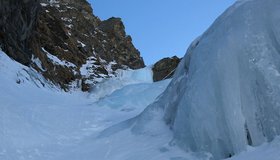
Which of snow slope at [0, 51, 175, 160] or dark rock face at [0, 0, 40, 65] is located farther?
dark rock face at [0, 0, 40, 65]

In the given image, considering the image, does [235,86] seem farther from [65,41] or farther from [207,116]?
[65,41]

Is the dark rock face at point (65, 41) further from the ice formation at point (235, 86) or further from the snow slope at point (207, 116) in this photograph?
the ice formation at point (235, 86)

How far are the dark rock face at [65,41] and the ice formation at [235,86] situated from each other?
480 inches

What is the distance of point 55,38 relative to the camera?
33.5 meters

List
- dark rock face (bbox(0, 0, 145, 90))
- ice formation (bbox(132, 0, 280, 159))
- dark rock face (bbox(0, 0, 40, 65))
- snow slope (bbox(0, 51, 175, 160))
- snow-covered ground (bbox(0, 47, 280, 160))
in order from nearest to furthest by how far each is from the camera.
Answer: ice formation (bbox(132, 0, 280, 159))
snow-covered ground (bbox(0, 47, 280, 160))
snow slope (bbox(0, 51, 175, 160))
dark rock face (bbox(0, 0, 40, 65))
dark rock face (bbox(0, 0, 145, 90))

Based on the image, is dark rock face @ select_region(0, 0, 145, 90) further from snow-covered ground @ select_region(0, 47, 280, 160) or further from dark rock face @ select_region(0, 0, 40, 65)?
snow-covered ground @ select_region(0, 47, 280, 160)

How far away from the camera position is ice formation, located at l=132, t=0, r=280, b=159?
600 cm

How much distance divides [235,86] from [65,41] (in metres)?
30.4

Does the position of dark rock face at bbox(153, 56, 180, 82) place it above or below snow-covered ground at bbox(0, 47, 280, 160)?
above

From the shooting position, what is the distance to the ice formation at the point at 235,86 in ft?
19.7

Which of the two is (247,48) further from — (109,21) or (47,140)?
(109,21)

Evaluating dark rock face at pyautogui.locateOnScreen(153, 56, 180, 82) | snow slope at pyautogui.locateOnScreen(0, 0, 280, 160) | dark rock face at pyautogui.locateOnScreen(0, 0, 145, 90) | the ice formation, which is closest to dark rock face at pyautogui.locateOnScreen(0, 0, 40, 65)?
dark rock face at pyautogui.locateOnScreen(0, 0, 145, 90)

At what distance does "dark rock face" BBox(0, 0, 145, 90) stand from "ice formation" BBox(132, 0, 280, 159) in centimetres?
1219

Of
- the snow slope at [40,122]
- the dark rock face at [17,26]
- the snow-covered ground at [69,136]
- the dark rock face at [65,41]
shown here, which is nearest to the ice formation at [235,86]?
the snow-covered ground at [69,136]
